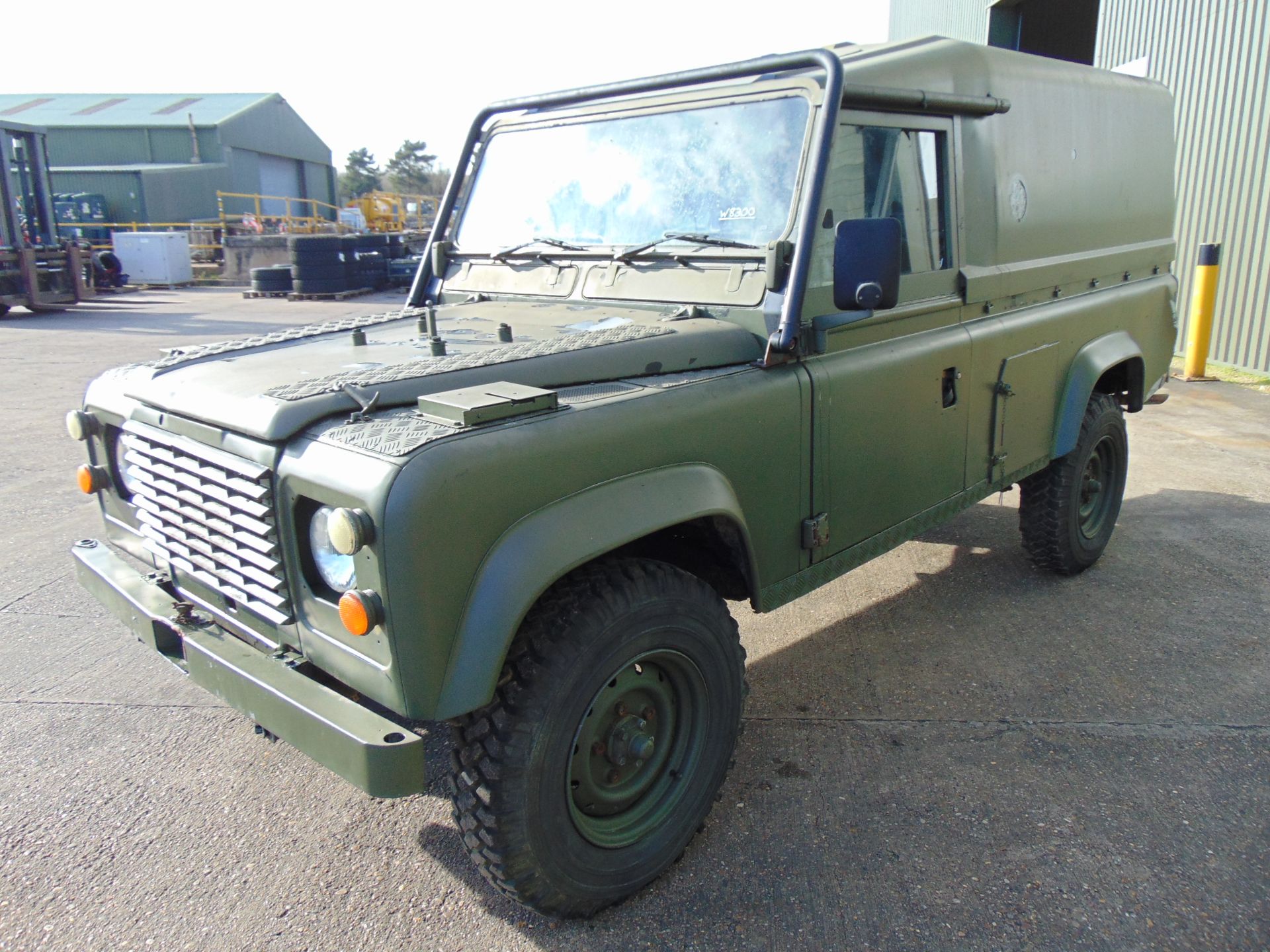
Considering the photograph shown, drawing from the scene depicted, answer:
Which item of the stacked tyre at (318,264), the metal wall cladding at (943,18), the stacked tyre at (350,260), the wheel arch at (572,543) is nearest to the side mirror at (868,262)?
the wheel arch at (572,543)

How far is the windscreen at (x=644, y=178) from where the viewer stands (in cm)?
310

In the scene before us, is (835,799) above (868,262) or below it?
below

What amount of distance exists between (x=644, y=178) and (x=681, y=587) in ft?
5.28

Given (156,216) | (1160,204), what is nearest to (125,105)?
(156,216)

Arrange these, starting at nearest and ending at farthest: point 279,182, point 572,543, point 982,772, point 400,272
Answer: point 572,543, point 982,772, point 400,272, point 279,182

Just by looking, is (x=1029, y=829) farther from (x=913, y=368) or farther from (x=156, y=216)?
(x=156, y=216)

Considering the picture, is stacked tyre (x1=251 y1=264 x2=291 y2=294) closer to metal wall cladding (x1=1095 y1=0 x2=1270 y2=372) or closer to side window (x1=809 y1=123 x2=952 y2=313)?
metal wall cladding (x1=1095 y1=0 x2=1270 y2=372)

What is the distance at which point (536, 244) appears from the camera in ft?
12.1

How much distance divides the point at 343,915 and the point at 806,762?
1.53 m

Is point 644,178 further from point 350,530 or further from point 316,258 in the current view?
point 316,258

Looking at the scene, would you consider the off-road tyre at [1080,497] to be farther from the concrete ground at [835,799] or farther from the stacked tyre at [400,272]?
the stacked tyre at [400,272]

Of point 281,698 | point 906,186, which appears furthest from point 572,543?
point 906,186

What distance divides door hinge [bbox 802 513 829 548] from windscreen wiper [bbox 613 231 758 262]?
2.94ft

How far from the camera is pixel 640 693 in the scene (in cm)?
262
